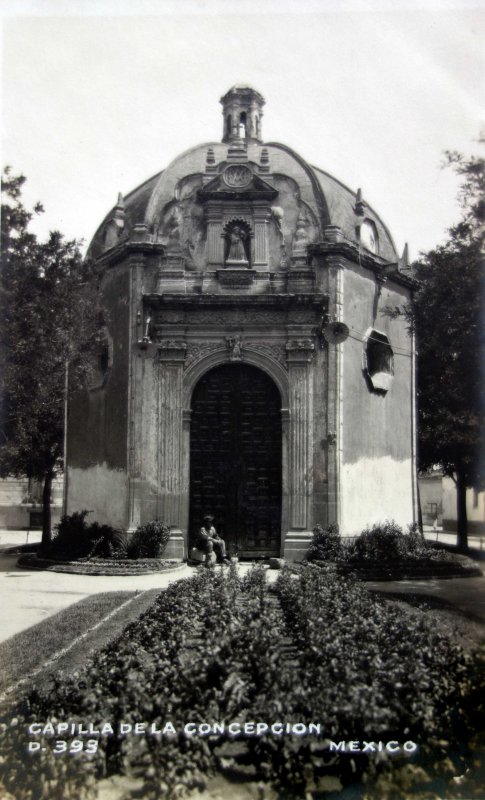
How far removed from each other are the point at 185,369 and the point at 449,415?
733cm

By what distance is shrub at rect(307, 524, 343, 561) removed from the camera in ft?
57.0

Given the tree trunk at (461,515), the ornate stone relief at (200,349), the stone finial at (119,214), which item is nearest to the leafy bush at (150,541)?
the ornate stone relief at (200,349)

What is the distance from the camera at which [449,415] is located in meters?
13.6

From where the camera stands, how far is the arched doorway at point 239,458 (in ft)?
59.7

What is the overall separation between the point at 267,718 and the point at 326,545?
40.3 ft

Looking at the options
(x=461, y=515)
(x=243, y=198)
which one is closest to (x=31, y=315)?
(x=243, y=198)

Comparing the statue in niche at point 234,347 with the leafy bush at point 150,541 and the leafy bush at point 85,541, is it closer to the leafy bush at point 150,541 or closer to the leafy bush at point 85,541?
the leafy bush at point 150,541

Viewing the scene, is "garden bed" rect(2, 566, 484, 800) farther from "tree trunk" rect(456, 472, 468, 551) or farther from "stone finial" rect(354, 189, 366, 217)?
"tree trunk" rect(456, 472, 468, 551)

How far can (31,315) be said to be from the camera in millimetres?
12602

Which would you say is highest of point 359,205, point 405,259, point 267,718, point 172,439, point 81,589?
point 359,205

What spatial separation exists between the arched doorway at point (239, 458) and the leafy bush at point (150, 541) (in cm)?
89

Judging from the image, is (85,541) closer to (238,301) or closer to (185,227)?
(238,301)

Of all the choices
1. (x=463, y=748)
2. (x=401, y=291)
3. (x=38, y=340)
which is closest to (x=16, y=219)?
(x=38, y=340)

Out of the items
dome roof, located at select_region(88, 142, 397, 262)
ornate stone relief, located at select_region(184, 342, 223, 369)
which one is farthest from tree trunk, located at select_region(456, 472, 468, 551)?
ornate stone relief, located at select_region(184, 342, 223, 369)
